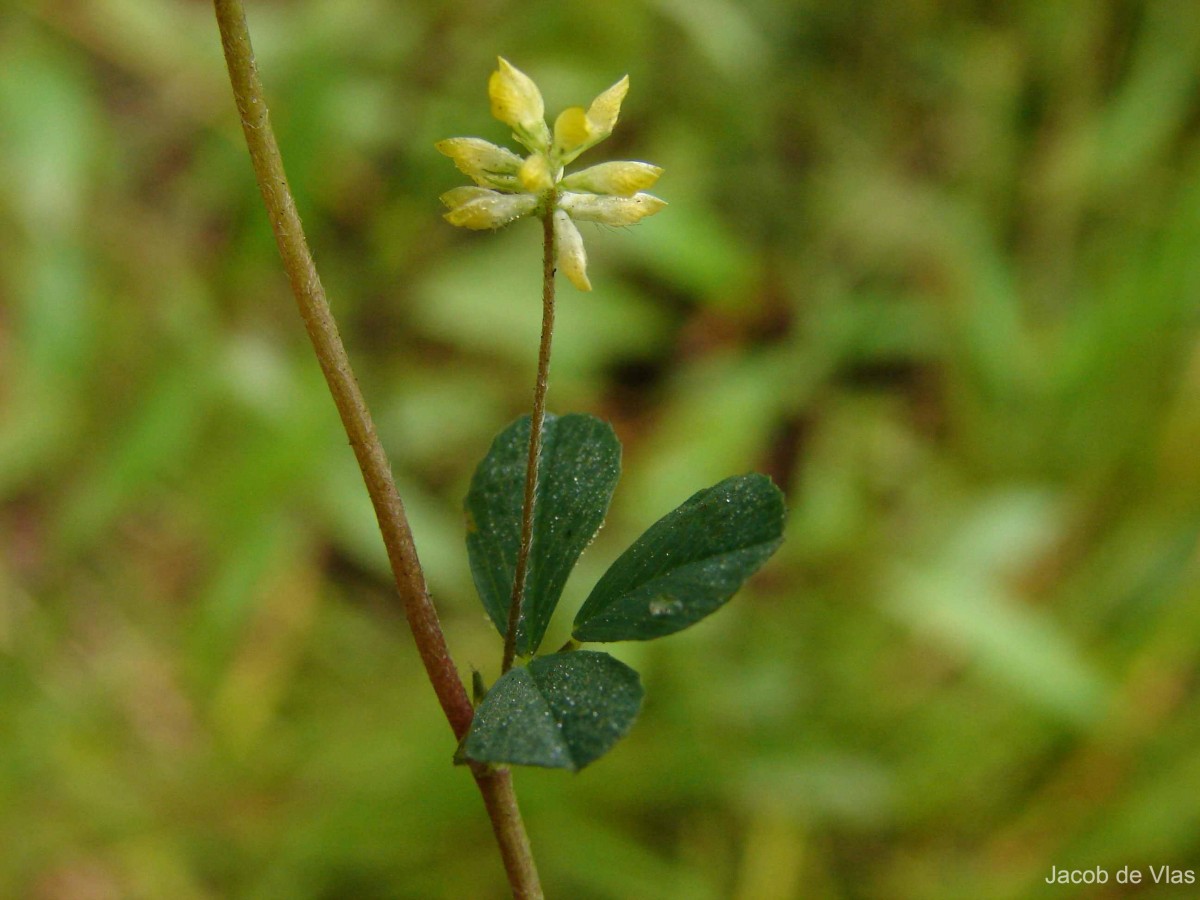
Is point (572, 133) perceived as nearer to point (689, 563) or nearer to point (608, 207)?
point (608, 207)

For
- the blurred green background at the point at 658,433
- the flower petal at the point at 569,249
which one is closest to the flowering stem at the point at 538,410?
the flower petal at the point at 569,249

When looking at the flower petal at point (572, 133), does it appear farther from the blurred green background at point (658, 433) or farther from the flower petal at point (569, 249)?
the blurred green background at point (658, 433)

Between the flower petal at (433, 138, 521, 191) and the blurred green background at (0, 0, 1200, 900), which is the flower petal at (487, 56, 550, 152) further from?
the blurred green background at (0, 0, 1200, 900)

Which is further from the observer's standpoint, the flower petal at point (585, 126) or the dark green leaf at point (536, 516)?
the dark green leaf at point (536, 516)

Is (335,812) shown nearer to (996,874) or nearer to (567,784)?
(567,784)

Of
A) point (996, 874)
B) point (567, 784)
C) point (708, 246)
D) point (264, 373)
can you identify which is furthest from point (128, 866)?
point (708, 246)

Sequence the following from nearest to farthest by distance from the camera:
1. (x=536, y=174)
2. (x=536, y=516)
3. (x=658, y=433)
Answer: (x=536, y=174), (x=536, y=516), (x=658, y=433)

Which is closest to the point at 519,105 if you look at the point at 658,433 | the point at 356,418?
the point at 356,418
